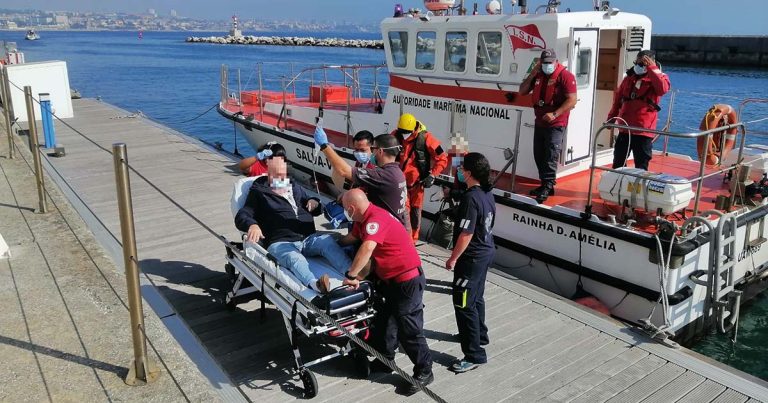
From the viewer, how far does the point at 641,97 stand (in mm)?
6473

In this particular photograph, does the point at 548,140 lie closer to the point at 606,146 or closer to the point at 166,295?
the point at 606,146

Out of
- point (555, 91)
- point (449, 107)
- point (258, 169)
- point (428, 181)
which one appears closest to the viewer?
point (258, 169)

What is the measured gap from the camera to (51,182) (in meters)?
8.47

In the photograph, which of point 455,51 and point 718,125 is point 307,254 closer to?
point 455,51

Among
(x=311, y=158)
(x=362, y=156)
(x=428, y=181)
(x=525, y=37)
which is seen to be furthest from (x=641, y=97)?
(x=311, y=158)

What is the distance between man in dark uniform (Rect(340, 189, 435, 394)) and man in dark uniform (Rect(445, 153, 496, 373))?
368 millimetres

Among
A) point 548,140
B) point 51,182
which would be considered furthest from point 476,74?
point 51,182

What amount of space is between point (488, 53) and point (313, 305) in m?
4.88

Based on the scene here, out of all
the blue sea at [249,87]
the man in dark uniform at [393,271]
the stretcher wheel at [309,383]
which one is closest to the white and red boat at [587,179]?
the blue sea at [249,87]

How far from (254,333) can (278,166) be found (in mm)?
1322

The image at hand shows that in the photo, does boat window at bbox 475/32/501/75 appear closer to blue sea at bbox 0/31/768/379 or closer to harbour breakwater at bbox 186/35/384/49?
blue sea at bbox 0/31/768/379

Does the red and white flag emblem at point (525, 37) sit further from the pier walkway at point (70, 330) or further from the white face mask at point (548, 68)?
the pier walkway at point (70, 330)

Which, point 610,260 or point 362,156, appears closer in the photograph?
point 362,156

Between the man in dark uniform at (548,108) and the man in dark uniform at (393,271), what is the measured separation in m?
3.07
